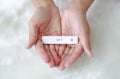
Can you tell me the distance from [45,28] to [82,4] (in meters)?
0.17

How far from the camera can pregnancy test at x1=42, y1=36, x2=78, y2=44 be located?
94cm

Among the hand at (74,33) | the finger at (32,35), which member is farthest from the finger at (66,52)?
the finger at (32,35)

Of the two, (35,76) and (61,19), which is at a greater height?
(61,19)

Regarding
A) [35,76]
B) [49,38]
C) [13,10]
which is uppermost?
[13,10]

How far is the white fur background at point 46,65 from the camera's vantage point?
3.04 ft

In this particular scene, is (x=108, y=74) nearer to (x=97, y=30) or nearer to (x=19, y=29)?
(x=97, y=30)

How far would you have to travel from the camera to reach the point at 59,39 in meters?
0.96

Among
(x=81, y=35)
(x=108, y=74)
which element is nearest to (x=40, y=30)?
(x=81, y=35)

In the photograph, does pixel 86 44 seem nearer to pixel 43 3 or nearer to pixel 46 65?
pixel 46 65

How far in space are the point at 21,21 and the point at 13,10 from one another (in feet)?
0.23

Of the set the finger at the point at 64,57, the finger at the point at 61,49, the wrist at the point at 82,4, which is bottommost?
the finger at the point at 64,57

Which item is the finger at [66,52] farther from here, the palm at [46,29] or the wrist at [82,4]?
the wrist at [82,4]

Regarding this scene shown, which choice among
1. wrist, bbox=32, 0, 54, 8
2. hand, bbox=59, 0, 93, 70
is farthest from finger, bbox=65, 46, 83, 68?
wrist, bbox=32, 0, 54, 8

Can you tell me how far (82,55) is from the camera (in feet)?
3.16
